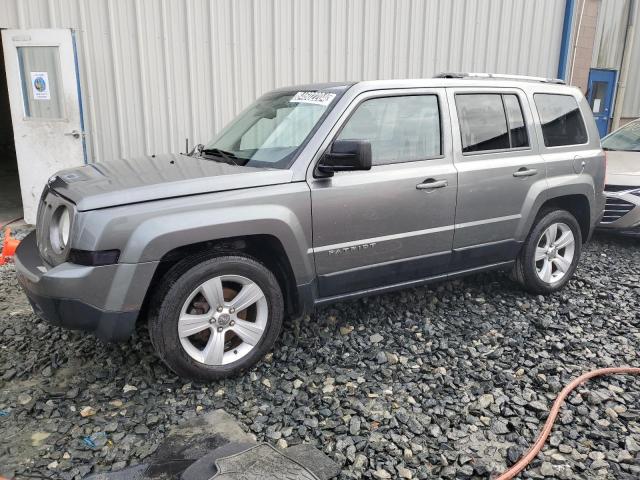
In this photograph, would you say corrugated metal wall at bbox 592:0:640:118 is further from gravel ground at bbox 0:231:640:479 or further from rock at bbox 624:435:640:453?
rock at bbox 624:435:640:453

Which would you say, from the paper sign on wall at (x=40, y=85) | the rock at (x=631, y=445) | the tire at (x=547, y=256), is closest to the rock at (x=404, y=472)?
the rock at (x=631, y=445)

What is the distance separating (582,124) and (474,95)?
4.33 feet

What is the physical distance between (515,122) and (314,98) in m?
1.72

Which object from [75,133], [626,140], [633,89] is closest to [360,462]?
[75,133]

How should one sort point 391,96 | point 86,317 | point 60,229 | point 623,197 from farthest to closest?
point 623,197 < point 391,96 < point 60,229 < point 86,317

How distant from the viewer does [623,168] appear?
6.36 meters

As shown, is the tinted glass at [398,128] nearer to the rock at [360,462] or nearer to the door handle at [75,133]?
the rock at [360,462]

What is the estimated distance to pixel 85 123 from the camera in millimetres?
6559

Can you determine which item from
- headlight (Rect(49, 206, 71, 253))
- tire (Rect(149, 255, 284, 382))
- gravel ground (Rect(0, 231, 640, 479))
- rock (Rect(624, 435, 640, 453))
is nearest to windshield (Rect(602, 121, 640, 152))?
gravel ground (Rect(0, 231, 640, 479))

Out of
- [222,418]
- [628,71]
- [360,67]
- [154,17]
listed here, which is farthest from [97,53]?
[628,71]

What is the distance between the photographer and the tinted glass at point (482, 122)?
3886 mm

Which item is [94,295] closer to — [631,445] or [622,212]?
[631,445]

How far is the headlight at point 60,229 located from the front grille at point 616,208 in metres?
5.85

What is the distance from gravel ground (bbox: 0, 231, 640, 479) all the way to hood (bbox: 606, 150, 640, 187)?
93.5 inches
